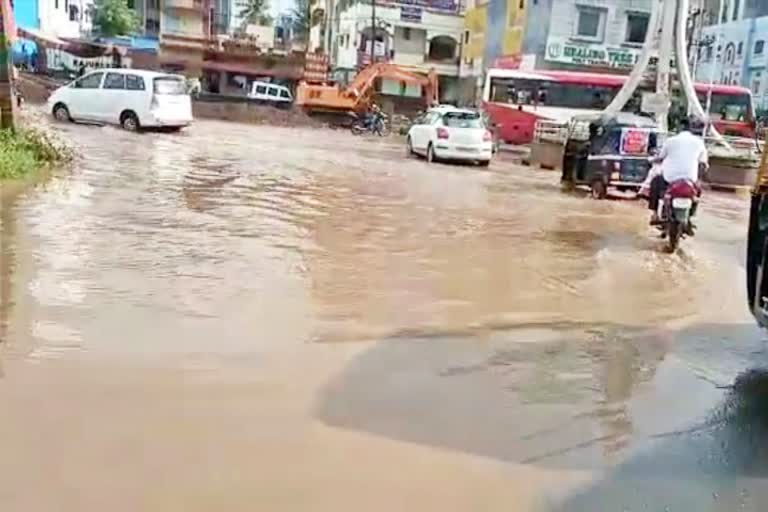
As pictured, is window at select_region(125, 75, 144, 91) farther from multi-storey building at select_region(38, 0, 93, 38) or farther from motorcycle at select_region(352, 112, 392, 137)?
multi-storey building at select_region(38, 0, 93, 38)

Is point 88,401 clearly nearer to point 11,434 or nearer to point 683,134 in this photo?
point 11,434

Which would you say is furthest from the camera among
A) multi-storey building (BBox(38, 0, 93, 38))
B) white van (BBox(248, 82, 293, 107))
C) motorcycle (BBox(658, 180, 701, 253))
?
multi-storey building (BBox(38, 0, 93, 38))

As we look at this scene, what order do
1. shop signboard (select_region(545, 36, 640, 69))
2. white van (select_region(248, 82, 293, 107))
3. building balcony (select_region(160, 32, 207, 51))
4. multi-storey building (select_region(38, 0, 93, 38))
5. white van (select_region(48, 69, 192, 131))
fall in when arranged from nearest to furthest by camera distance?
1. white van (select_region(48, 69, 192, 131))
2. white van (select_region(248, 82, 293, 107))
3. shop signboard (select_region(545, 36, 640, 69))
4. building balcony (select_region(160, 32, 207, 51))
5. multi-storey building (select_region(38, 0, 93, 38))

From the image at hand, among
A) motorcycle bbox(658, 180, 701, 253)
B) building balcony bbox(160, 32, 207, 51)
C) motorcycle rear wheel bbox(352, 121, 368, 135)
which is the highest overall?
building balcony bbox(160, 32, 207, 51)

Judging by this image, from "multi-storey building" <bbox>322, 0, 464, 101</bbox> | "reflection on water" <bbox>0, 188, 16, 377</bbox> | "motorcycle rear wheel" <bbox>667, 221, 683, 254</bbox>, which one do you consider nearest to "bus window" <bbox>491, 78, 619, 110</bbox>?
"multi-storey building" <bbox>322, 0, 464, 101</bbox>

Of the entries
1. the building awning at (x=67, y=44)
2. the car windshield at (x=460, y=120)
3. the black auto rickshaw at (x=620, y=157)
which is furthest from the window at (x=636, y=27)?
the black auto rickshaw at (x=620, y=157)

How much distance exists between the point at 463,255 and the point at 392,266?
1.16 m

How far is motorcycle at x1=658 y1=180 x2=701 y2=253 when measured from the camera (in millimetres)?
11094

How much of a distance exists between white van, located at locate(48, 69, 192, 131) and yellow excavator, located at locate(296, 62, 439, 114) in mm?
13612

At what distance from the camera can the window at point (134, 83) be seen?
26.2 meters

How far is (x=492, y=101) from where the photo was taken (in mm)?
35094

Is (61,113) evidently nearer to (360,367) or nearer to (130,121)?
(130,121)

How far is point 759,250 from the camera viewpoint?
5945 millimetres

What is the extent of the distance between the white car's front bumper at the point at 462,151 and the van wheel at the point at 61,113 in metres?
11.1
